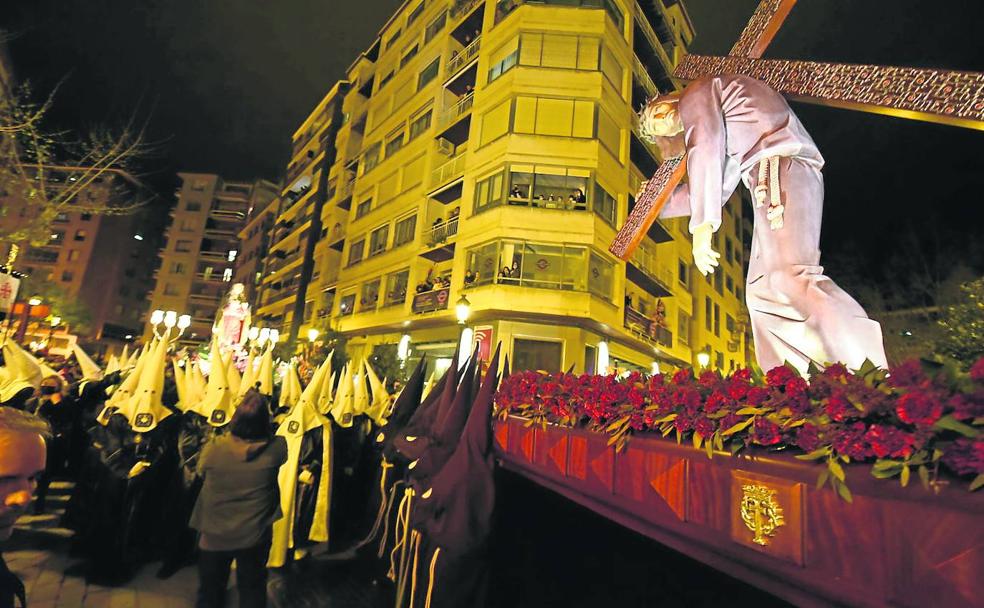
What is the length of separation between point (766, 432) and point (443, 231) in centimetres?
2068

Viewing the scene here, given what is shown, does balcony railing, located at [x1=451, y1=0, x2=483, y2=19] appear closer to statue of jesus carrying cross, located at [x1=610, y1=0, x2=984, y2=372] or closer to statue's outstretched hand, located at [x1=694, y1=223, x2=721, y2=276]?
statue of jesus carrying cross, located at [x1=610, y1=0, x2=984, y2=372]

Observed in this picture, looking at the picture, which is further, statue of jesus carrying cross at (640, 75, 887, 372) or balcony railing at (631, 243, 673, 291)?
balcony railing at (631, 243, 673, 291)

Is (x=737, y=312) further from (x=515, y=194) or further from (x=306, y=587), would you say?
(x=306, y=587)

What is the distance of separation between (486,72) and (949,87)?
70.7 ft

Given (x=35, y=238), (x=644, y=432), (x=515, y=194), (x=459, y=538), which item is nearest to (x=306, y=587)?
(x=459, y=538)

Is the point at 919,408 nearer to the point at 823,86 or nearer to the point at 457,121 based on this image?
the point at 823,86

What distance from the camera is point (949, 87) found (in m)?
2.14

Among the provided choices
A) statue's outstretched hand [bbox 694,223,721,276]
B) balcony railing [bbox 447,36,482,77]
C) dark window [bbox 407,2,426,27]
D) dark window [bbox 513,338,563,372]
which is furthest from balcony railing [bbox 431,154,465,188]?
statue's outstretched hand [bbox 694,223,721,276]

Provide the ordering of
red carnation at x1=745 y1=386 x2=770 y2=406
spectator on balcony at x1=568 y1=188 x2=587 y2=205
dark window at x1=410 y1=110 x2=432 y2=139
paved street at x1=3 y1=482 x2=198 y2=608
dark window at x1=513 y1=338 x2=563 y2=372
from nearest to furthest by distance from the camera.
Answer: red carnation at x1=745 y1=386 x2=770 y2=406 < paved street at x1=3 y1=482 x2=198 y2=608 < dark window at x1=513 y1=338 x2=563 y2=372 < spectator on balcony at x1=568 y1=188 x2=587 y2=205 < dark window at x1=410 y1=110 x2=432 y2=139

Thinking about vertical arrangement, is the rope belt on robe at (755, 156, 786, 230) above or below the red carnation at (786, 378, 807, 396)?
above

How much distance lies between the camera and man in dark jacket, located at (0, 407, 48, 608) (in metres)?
1.34

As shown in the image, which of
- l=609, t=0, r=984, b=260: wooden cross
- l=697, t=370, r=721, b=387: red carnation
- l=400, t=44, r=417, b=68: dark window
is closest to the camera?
l=697, t=370, r=721, b=387: red carnation

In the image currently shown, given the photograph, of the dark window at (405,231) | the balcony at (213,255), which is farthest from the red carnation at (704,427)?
the balcony at (213,255)

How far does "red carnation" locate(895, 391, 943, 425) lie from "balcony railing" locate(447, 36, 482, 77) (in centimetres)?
2405
